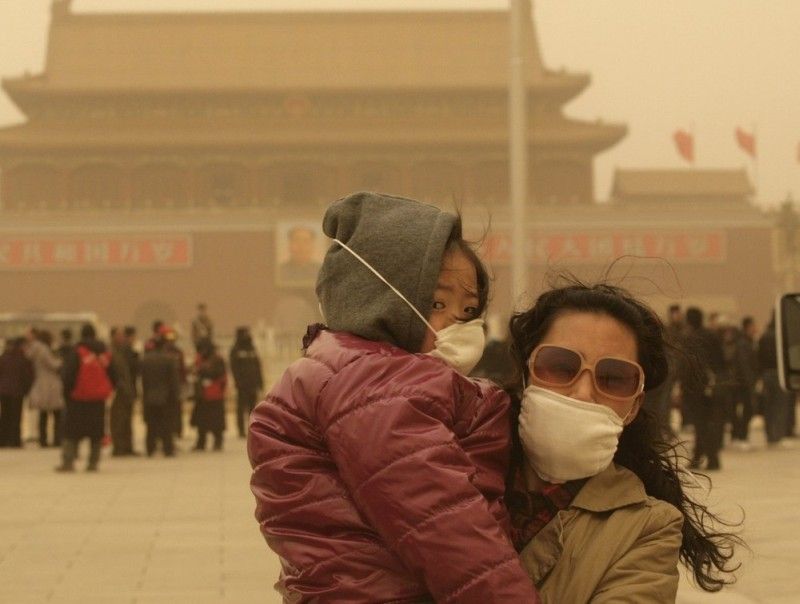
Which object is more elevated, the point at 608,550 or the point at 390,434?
the point at 390,434

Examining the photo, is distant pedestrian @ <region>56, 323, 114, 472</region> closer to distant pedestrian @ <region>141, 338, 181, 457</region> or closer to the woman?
distant pedestrian @ <region>141, 338, 181, 457</region>

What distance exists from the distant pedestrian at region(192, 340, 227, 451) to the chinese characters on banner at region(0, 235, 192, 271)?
22.3 m

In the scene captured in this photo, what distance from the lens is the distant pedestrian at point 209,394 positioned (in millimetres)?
12914

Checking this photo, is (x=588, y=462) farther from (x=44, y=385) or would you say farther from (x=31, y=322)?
(x=31, y=322)

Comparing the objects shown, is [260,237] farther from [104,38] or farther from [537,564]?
[537,564]

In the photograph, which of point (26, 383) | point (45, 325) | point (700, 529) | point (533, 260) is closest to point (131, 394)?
point (26, 383)

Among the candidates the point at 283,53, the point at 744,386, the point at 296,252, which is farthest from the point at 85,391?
the point at 283,53

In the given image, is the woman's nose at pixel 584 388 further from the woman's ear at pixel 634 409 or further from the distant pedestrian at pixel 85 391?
the distant pedestrian at pixel 85 391

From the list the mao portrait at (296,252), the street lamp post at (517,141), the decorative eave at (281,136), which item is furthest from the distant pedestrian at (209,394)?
the decorative eave at (281,136)

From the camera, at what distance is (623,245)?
3500 cm

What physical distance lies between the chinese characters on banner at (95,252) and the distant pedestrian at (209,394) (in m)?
22.3

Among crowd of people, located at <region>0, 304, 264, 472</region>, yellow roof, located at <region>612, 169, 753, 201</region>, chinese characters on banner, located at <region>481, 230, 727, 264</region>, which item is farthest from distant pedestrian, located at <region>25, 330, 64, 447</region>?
yellow roof, located at <region>612, 169, 753, 201</region>

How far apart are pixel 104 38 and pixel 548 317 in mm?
38486

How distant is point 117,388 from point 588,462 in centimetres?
1084
